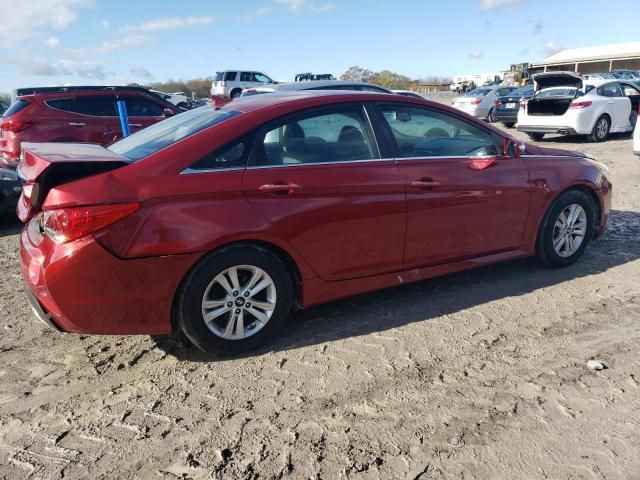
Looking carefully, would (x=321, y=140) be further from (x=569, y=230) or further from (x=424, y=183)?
(x=569, y=230)

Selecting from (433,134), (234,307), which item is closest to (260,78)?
(433,134)

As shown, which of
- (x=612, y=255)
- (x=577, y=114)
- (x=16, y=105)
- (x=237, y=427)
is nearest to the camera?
(x=237, y=427)

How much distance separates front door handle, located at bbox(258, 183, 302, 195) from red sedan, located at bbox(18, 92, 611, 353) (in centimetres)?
1

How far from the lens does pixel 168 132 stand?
3.67 meters

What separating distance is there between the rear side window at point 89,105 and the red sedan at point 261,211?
5.76 metres

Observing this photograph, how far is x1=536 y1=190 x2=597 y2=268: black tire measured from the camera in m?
4.68

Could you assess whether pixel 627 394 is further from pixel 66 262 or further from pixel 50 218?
pixel 50 218

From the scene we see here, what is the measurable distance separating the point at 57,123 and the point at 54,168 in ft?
21.6

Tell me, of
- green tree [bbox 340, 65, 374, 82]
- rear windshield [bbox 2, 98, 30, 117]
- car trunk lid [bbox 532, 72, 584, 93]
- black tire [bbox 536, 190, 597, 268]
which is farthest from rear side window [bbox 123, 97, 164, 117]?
green tree [bbox 340, 65, 374, 82]

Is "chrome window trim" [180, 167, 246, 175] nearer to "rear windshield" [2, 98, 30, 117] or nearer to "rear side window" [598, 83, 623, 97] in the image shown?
"rear windshield" [2, 98, 30, 117]

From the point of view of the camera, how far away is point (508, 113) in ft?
56.1

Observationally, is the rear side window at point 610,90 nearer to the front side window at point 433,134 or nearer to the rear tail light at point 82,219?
the front side window at point 433,134

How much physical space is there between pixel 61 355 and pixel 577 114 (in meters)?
12.5

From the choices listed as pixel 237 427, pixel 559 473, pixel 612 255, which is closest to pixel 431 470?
pixel 559 473
